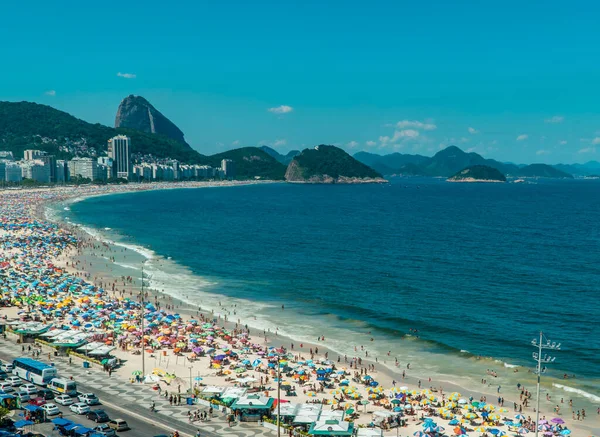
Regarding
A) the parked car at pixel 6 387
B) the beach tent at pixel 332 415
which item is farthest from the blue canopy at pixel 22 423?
the beach tent at pixel 332 415

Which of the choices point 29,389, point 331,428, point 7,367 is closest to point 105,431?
point 29,389

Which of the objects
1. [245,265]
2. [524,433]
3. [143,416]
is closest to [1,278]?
[245,265]

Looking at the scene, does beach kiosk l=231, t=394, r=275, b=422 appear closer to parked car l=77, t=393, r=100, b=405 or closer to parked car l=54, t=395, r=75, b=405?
parked car l=77, t=393, r=100, b=405

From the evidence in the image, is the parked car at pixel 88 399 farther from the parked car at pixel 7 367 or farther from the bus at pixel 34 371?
the parked car at pixel 7 367

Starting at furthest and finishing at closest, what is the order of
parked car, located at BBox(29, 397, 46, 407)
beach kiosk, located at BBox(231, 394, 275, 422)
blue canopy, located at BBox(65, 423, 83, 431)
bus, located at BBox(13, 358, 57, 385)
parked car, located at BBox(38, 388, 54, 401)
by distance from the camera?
bus, located at BBox(13, 358, 57, 385) < parked car, located at BBox(38, 388, 54, 401) < beach kiosk, located at BBox(231, 394, 275, 422) < parked car, located at BBox(29, 397, 46, 407) < blue canopy, located at BBox(65, 423, 83, 431)

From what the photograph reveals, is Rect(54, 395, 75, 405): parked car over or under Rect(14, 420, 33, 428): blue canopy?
under

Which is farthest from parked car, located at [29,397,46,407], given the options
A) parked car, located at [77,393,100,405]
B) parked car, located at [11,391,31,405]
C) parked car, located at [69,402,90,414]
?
parked car, located at [77,393,100,405]
